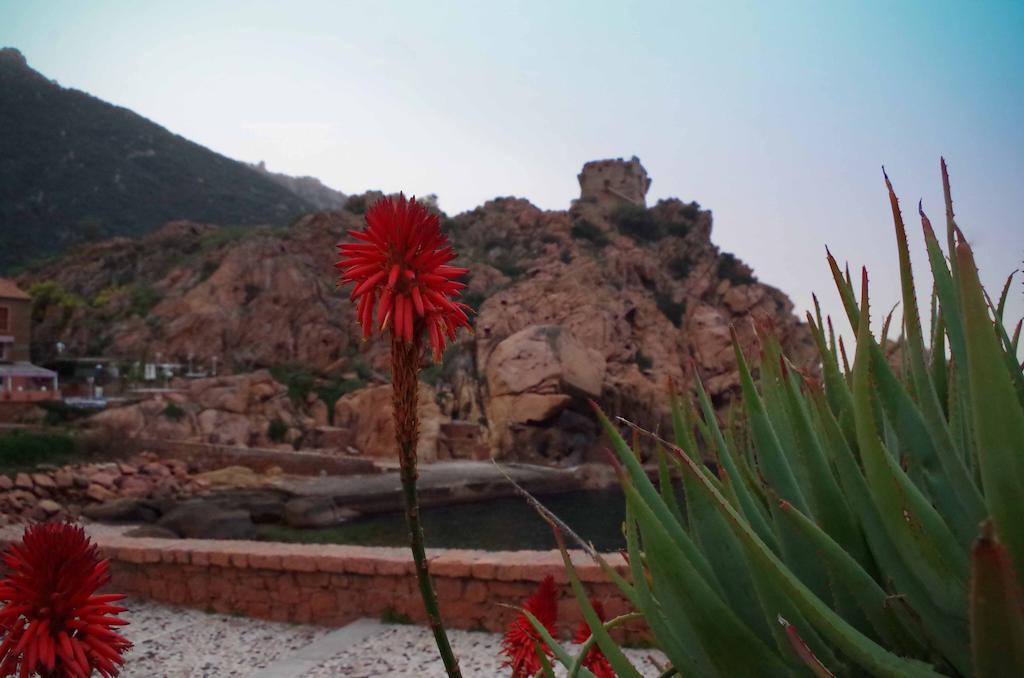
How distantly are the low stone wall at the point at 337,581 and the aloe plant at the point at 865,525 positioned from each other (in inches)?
159

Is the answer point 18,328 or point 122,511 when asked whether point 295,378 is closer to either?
point 18,328

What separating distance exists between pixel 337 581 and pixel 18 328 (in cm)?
2984

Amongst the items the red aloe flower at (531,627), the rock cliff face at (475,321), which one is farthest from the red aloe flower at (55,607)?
the rock cliff face at (475,321)

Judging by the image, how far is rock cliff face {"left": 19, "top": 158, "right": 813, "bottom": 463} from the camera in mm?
28578

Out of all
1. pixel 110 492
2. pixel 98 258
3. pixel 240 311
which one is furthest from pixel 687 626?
pixel 98 258

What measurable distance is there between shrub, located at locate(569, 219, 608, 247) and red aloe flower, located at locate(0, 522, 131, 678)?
44.8 m

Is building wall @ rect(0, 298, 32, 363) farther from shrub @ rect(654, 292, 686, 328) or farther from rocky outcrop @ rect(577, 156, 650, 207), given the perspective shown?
rocky outcrop @ rect(577, 156, 650, 207)

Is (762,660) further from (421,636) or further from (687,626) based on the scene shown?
(421,636)

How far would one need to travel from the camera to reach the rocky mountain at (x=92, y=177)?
169 ft

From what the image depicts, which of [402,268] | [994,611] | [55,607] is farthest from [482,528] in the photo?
[994,611]

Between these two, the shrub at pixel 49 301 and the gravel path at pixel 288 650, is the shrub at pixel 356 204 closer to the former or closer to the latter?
the shrub at pixel 49 301

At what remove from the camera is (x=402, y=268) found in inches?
61.4

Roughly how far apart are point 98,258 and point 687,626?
46465mm

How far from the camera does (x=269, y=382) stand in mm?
29391
